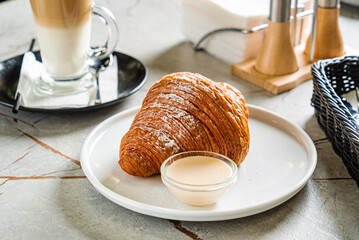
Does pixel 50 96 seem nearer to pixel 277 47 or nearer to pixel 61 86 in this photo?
pixel 61 86

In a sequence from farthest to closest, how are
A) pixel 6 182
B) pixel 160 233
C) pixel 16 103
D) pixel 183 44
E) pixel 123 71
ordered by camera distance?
pixel 183 44, pixel 123 71, pixel 16 103, pixel 6 182, pixel 160 233

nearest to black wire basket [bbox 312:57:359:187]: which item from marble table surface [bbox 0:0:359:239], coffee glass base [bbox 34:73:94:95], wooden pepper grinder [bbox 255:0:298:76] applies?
marble table surface [bbox 0:0:359:239]

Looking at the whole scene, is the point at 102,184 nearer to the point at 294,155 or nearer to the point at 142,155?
the point at 142,155

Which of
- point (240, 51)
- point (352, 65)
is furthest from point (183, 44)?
point (352, 65)

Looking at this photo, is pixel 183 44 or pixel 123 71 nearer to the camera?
pixel 123 71

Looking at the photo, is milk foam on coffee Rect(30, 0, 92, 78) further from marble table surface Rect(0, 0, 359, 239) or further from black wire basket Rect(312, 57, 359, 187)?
black wire basket Rect(312, 57, 359, 187)

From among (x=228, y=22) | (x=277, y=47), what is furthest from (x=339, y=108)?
(x=228, y=22)
